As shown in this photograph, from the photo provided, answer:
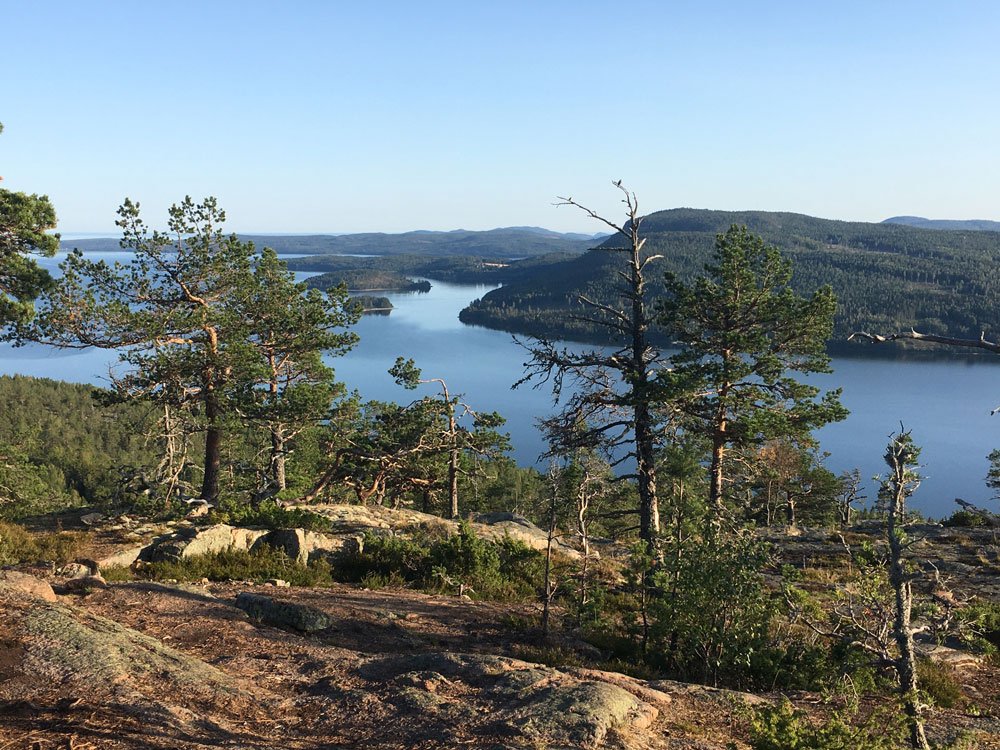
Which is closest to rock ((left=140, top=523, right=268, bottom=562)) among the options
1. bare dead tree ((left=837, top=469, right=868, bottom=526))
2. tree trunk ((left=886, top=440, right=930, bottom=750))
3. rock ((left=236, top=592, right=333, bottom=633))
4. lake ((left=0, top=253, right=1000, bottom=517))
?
rock ((left=236, top=592, right=333, bottom=633))

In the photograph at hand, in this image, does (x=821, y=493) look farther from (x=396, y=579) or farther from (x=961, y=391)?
(x=961, y=391)

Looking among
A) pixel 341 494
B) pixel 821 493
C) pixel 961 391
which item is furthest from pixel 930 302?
pixel 341 494

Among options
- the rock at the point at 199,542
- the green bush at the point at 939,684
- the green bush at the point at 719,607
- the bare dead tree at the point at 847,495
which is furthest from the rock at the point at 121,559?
the bare dead tree at the point at 847,495

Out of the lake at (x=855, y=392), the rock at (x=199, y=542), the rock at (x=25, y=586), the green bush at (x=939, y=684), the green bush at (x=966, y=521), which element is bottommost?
the lake at (x=855, y=392)

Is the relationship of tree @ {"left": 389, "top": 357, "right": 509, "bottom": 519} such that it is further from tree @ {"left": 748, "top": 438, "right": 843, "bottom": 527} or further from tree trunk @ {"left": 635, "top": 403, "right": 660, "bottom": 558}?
tree @ {"left": 748, "top": 438, "right": 843, "bottom": 527}

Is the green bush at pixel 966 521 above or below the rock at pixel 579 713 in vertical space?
below

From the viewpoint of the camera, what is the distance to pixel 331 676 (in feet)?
22.9

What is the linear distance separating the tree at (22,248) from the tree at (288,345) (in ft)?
17.2

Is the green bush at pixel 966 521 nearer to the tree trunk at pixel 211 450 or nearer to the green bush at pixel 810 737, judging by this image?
the green bush at pixel 810 737

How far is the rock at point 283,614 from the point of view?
8.71 meters

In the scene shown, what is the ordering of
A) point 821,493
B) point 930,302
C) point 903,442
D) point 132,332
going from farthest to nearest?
point 930,302 → point 821,493 → point 132,332 → point 903,442

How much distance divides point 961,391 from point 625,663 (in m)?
137

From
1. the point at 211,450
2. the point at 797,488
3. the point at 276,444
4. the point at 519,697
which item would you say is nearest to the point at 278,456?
the point at 276,444

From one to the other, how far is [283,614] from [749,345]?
49.8ft
